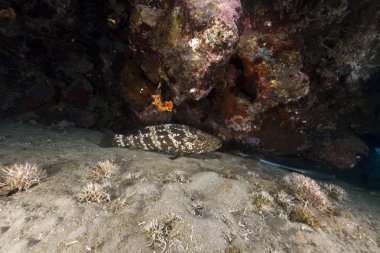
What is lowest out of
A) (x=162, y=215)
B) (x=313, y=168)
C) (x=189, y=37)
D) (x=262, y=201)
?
(x=162, y=215)

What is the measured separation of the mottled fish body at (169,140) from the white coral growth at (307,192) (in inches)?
85.9

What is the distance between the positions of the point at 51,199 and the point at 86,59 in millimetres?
4593

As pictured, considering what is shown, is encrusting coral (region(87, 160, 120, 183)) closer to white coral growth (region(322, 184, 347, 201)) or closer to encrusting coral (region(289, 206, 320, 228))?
encrusting coral (region(289, 206, 320, 228))

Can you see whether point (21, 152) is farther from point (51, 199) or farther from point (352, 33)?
point (352, 33)

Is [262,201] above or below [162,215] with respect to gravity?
above

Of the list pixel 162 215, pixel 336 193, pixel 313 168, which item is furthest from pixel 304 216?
pixel 313 168

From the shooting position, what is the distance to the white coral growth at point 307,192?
4305 millimetres

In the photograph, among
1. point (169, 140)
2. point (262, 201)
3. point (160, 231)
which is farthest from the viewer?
point (169, 140)

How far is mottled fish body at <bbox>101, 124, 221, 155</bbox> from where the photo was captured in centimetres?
625

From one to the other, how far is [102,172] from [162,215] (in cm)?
152

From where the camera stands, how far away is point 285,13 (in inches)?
200

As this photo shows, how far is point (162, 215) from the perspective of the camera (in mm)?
3412

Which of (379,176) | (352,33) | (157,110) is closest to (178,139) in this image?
(157,110)

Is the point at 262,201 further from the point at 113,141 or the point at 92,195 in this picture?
the point at 113,141
